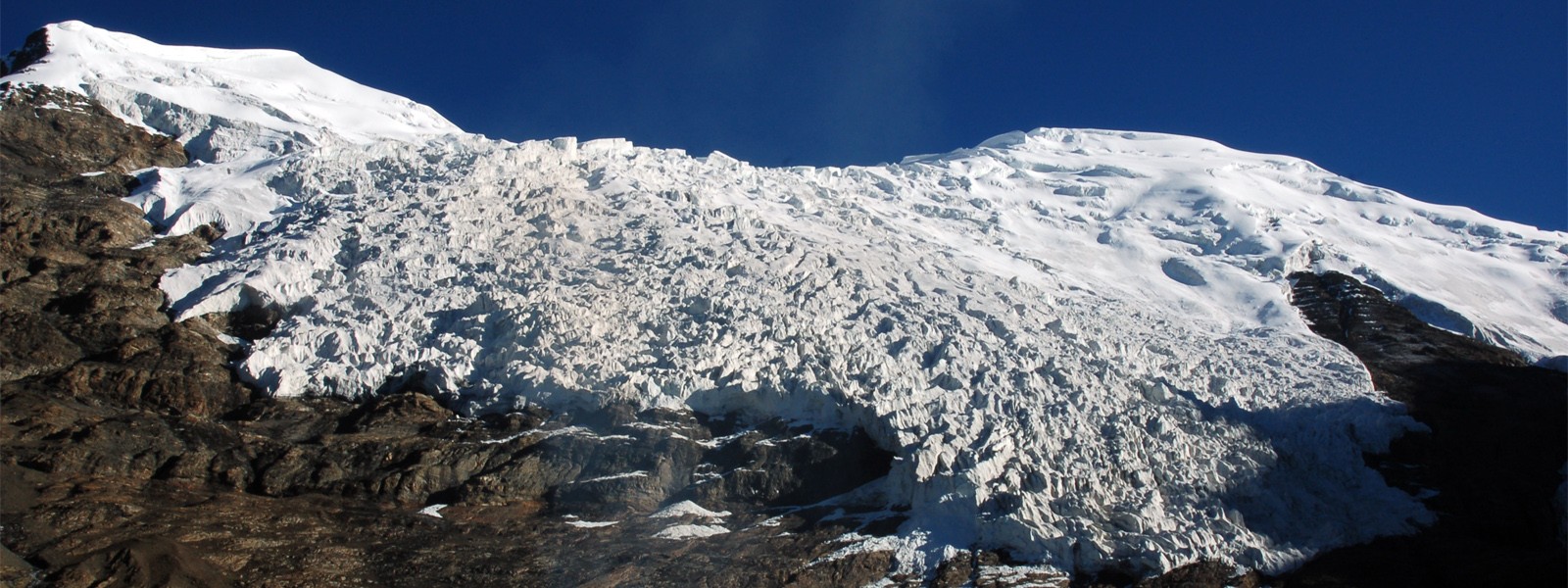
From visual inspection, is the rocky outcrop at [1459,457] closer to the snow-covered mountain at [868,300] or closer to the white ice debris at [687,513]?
the snow-covered mountain at [868,300]

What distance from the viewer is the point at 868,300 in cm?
4203

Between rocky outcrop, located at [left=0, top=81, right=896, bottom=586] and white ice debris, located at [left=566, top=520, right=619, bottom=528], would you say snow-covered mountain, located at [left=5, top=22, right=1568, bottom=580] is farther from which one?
white ice debris, located at [left=566, top=520, right=619, bottom=528]

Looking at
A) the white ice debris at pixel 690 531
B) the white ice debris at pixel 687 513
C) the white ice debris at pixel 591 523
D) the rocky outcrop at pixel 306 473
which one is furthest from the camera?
the white ice debris at pixel 687 513

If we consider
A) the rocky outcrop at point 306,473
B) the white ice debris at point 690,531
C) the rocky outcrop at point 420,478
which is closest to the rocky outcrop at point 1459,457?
the rocky outcrop at point 420,478

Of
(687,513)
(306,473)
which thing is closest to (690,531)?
(687,513)

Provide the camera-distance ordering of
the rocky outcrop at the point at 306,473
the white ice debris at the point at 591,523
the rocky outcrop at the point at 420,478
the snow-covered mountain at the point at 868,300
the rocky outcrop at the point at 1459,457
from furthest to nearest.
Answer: the snow-covered mountain at the point at 868,300, the white ice debris at the point at 591,523, the rocky outcrop at the point at 1459,457, the rocky outcrop at the point at 420,478, the rocky outcrop at the point at 306,473

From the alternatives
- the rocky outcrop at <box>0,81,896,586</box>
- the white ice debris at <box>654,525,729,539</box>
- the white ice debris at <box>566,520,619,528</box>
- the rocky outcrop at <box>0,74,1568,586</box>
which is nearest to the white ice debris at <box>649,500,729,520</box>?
the rocky outcrop at <box>0,74,1568,586</box>

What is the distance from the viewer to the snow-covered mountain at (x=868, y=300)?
33.8m

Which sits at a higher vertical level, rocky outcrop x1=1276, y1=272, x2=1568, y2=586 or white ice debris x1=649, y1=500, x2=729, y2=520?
rocky outcrop x1=1276, y1=272, x2=1568, y2=586

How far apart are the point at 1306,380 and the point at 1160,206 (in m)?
22.4

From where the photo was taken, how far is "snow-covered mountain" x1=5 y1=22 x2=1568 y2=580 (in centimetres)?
3384

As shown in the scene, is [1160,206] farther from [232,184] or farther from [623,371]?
[232,184]

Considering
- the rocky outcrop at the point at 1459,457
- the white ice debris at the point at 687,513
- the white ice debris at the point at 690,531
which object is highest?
the rocky outcrop at the point at 1459,457

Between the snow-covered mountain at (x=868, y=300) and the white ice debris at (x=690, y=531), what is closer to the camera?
the white ice debris at (x=690, y=531)
